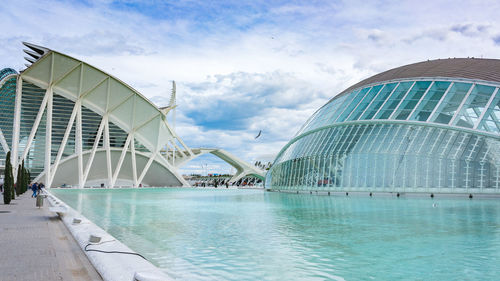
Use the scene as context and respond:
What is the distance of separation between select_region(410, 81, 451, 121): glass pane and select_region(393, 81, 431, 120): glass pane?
502 millimetres

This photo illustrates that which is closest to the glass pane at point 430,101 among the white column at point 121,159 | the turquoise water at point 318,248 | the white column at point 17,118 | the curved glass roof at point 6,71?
the turquoise water at point 318,248

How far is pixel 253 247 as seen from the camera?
8195 millimetres

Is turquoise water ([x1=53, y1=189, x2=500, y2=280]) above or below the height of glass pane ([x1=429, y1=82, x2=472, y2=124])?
below

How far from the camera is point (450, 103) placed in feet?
94.9

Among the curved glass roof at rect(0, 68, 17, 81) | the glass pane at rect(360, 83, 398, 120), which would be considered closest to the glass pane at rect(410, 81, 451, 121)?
the glass pane at rect(360, 83, 398, 120)

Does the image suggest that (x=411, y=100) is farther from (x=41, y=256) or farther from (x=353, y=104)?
(x=41, y=256)

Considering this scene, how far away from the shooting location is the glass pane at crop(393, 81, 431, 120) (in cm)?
3016

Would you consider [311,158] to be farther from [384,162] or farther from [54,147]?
[54,147]

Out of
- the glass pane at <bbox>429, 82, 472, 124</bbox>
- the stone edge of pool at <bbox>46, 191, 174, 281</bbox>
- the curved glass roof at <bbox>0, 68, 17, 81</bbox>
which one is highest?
the curved glass roof at <bbox>0, 68, 17, 81</bbox>

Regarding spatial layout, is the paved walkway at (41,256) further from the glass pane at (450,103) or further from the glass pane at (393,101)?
the glass pane at (393,101)

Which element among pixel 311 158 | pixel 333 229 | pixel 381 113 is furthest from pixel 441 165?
pixel 333 229

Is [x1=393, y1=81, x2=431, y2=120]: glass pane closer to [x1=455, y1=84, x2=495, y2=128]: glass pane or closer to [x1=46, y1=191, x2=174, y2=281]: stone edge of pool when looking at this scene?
[x1=455, y1=84, x2=495, y2=128]: glass pane

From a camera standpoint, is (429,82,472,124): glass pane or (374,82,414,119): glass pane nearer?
(429,82,472,124): glass pane

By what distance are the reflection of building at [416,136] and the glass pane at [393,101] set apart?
8 centimetres
